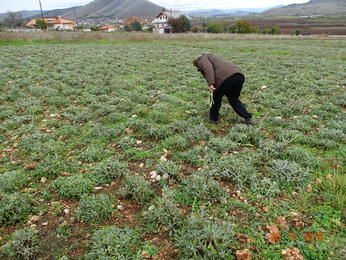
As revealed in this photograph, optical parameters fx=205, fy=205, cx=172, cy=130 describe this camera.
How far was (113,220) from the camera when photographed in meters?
3.17

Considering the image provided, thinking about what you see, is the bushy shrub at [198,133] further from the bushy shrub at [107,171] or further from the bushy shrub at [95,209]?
the bushy shrub at [95,209]

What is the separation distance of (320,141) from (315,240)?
115 inches

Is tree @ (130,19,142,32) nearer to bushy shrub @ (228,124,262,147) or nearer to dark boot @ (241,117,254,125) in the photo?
dark boot @ (241,117,254,125)

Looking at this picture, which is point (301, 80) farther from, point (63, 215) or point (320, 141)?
point (63, 215)

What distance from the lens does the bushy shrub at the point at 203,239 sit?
2.52m

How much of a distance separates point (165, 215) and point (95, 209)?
1.12 metres

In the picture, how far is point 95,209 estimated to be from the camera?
127 inches

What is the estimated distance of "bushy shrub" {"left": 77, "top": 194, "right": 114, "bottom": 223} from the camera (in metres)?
3.14

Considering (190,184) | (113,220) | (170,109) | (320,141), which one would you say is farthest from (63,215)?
(320,141)

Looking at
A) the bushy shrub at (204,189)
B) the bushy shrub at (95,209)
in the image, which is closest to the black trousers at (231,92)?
the bushy shrub at (204,189)

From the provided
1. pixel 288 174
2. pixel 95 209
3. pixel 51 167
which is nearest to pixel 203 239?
pixel 95 209

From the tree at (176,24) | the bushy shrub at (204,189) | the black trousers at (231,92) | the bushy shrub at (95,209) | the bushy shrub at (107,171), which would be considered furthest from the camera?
the tree at (176,24)

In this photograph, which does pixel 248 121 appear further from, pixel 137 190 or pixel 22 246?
pixel 22 246

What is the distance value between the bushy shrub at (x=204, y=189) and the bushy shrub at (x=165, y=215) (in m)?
0.48
